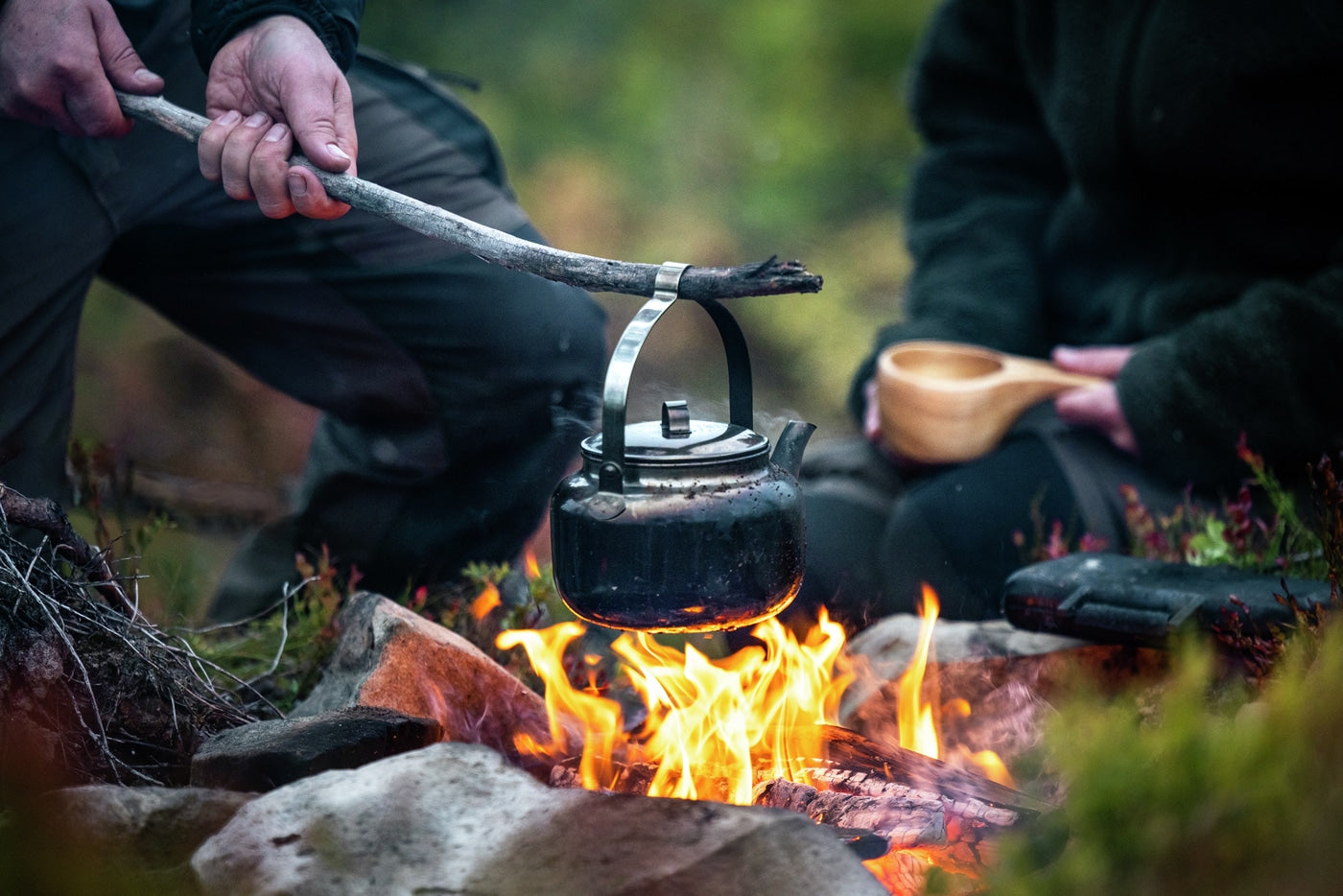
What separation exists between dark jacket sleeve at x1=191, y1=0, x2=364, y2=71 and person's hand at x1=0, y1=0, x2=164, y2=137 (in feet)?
0.44

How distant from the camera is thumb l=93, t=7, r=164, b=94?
7.93 feet

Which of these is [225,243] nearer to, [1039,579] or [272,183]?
[272,183]

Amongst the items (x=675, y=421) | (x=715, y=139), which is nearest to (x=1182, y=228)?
(x=675, y=421)

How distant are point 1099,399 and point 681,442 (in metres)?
2.00

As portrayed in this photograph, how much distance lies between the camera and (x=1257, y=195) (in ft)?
11.1

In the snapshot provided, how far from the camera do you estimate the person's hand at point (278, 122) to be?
2.19 m

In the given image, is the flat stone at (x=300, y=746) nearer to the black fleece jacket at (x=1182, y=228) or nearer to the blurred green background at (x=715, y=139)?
the black fleece jacket at (x=1182, y=228)

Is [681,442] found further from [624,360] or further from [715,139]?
[715,139]

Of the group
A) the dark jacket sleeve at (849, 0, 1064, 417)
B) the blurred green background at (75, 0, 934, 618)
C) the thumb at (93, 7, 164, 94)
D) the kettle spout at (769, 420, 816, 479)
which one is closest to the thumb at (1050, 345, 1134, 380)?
the dark jacket sleeve at (849, 0, 1064, 417)

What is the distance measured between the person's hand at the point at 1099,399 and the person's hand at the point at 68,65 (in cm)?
250

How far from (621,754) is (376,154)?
1641 millimetres

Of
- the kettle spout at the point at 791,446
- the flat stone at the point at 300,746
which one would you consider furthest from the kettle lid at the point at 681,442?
the flat stone at the point at 300,746

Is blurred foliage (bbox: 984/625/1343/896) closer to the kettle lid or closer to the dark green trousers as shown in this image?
the kettle lid

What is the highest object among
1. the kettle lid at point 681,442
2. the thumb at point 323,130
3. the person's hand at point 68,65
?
the person's hand at point 68,65
